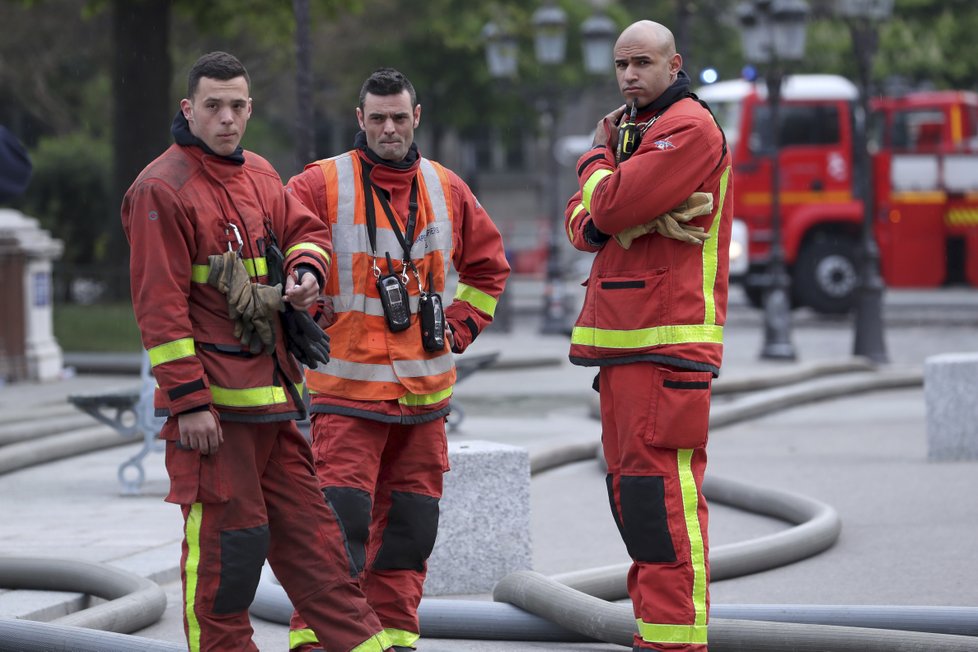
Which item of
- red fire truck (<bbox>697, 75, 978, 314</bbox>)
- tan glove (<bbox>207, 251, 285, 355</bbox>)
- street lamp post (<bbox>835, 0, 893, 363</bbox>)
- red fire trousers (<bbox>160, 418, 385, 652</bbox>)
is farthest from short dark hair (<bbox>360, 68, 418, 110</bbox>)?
red fire truck (<bbox>697, 75, 978, 314</bbox>)

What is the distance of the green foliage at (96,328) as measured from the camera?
16.9 meters

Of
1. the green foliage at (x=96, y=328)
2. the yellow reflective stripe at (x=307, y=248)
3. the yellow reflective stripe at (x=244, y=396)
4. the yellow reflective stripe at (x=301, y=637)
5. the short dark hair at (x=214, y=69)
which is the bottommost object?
the yellow reflective stripe at (x=301, y=637)

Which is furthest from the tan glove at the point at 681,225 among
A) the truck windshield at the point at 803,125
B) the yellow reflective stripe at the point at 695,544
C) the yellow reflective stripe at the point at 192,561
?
the truck windshield at the point at 803,125

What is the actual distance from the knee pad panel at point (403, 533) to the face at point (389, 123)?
1.07 meters

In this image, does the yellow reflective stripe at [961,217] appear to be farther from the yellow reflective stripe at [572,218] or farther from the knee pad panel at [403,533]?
the knee pad panel at [403,533]

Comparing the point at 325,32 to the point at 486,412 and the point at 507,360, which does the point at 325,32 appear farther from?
the point at 486,412

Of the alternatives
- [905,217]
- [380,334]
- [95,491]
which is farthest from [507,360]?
[380,334]

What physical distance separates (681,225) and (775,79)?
488 inches

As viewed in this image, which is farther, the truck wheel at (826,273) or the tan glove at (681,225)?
the truck wheel at (826,273)

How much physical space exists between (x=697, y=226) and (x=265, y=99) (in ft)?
104

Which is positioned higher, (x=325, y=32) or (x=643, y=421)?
(x=325, y=32)

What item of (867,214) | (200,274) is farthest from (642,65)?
(867,214)

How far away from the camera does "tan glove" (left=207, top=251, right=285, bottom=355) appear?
14.3 ft

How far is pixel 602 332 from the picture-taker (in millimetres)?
4766
